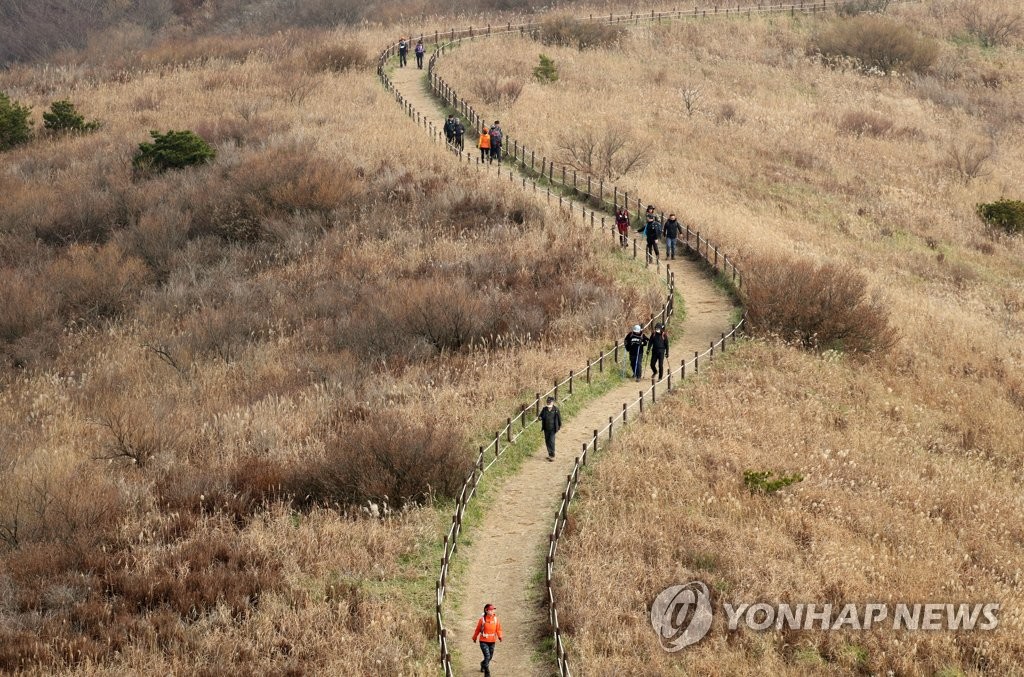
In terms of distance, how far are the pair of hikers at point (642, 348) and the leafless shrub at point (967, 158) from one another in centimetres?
2531

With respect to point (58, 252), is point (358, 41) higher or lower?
higher

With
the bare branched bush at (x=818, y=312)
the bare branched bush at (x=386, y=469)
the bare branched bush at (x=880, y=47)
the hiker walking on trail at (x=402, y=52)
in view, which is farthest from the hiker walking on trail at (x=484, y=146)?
the bare branched bush at (x=880, y=47)

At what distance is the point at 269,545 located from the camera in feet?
46.6

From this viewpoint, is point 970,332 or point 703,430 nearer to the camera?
point 703,430

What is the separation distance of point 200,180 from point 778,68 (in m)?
34.1

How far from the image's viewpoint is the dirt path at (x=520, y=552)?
42.6 feet

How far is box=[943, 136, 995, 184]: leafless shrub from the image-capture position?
42.2 meters

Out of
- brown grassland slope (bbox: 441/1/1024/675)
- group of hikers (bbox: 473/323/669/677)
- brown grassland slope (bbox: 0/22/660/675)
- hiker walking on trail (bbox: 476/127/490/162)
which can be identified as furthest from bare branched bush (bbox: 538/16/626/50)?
group of hikers (bbox: 473/323/669/677)

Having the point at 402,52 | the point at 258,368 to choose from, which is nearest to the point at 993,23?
the point at 402,52

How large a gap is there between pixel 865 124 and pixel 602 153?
15.7 metres

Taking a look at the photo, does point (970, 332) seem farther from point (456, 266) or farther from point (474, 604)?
point (474, 604)

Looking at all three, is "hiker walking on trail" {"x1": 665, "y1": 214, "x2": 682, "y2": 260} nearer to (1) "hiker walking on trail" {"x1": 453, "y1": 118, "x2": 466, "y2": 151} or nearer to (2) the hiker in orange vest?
(1) "hiker walking on trail" {"x1": 453, "y1": 118, "x2": 466, "y2": 151}

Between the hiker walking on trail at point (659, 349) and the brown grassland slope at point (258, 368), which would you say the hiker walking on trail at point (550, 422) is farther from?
the hiker walking on trail at point (659, 349)

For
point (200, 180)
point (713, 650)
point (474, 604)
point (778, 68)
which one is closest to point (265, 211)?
point (200, 180)
